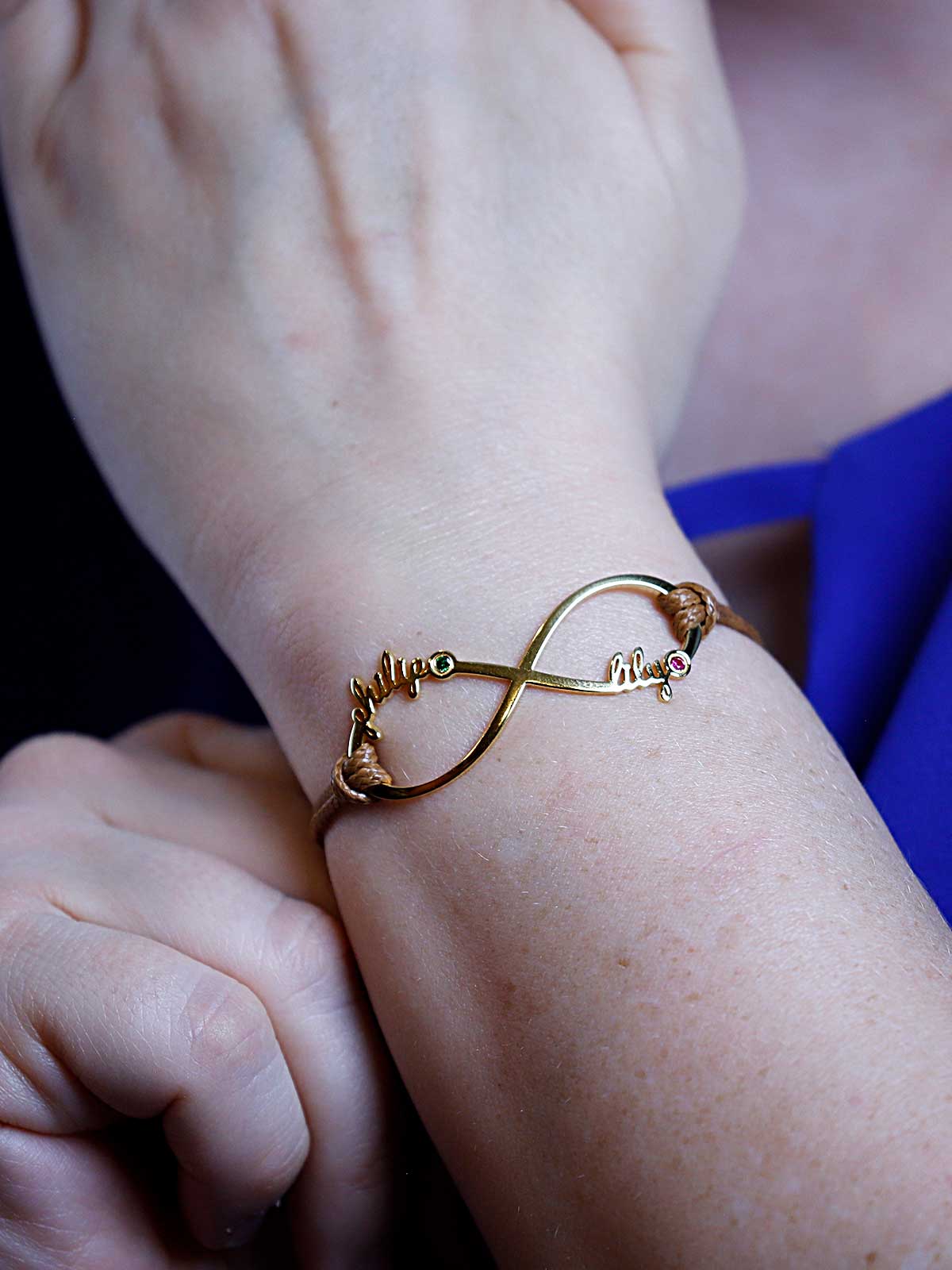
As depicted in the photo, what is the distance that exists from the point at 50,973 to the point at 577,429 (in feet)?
1.48

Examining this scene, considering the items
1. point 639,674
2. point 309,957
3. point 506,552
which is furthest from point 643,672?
point 309,957

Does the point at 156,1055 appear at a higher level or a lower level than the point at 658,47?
lower

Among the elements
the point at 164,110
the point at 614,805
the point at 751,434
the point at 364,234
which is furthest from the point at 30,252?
the point at 751,434

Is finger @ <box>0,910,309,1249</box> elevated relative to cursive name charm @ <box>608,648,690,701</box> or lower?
lower

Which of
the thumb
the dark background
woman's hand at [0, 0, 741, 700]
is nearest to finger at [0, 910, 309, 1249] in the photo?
woman's hand at [0, 0, 741, 700]

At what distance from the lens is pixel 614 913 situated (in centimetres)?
52

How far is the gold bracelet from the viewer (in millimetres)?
583

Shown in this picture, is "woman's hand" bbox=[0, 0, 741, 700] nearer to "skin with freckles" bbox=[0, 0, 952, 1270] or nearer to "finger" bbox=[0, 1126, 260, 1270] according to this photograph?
"skin with freckles" bbox=[0, 0, 952, 1270]

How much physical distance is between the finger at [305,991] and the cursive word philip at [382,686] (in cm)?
15

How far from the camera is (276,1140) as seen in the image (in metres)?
0.63

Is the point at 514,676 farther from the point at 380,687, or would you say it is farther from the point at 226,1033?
the point at 226,1033

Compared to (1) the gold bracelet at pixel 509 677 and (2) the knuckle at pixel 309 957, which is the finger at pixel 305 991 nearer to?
(2) the knuckle at pixel 309 957

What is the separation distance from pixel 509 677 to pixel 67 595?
1.26 meters

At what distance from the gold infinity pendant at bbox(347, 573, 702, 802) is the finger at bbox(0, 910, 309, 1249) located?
17cm
